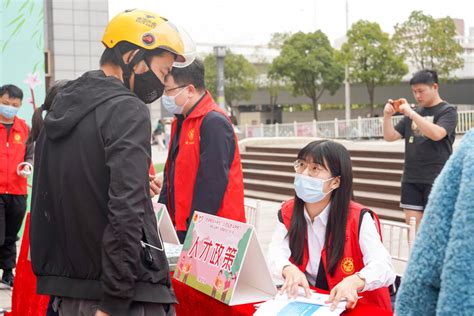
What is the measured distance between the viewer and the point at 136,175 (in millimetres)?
1852

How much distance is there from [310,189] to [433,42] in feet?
94.3

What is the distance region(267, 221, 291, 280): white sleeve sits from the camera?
8.55 feet

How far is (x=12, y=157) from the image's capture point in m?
5.59

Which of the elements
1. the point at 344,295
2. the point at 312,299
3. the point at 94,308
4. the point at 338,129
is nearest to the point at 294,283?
the point at 312,299

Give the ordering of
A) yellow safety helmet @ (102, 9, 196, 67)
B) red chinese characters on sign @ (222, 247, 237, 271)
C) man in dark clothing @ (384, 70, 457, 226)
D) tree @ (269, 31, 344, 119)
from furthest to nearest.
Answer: tree @ (269, 31, 344, 119) < man in dark clothing @ (384, 70, 457, 226) < red chinese characters on sign @ (222, 247, 237, 271) < yellow safety helmet @ (102, 9, 196, 67)

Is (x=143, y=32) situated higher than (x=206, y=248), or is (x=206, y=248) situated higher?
(x=143, y=32)

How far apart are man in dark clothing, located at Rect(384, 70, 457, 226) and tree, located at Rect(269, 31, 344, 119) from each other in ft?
106

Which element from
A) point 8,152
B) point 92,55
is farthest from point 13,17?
point 92,55

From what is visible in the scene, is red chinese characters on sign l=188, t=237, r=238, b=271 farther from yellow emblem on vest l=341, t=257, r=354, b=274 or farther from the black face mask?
the black face mask

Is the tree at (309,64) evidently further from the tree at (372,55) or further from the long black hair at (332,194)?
the long black hair at (332,194)

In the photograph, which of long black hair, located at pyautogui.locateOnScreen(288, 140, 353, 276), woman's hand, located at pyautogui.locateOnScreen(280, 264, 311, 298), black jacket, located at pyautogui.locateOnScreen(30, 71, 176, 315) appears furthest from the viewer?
long black hair, located at pyautogui.locateOnScreen(288, 140, 353, 276)

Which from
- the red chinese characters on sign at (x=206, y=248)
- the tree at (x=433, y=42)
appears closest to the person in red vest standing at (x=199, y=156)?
the red chinese characters on sign at (x=206, y=248)

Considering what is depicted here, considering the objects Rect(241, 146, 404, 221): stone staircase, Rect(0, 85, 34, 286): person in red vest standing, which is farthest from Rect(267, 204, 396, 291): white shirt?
Rect(241, 146, 404, 221): stone staircase

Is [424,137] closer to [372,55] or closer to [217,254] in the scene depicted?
[217,254]
